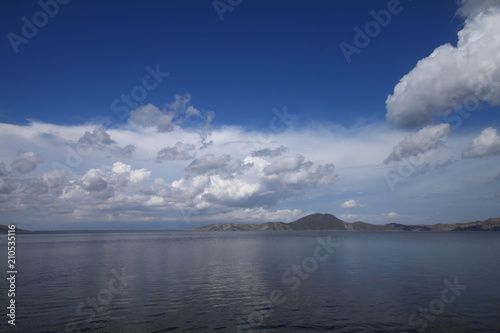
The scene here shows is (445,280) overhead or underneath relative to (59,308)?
underneath

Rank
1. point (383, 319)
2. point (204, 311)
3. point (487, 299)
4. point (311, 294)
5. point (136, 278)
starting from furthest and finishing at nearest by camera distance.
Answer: point (136, 278), point (311, 294), point (487, 299), point (204, 311), point (383, 319)

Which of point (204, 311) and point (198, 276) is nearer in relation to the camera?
point (204, 311)

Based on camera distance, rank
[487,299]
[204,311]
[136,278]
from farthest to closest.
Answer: [136,278], [487,299], [204,311]

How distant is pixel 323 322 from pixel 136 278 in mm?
41501

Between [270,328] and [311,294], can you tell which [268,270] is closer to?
[311,294]

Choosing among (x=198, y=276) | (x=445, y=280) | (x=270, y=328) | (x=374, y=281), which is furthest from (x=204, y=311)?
(x=445, y=280)

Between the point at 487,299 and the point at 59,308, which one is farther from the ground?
the point at 59,308

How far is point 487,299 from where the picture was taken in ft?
137

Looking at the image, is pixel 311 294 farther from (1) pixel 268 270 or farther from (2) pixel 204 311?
(1) pixel 268 270

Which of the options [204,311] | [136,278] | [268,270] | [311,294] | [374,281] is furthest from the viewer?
[268,270]

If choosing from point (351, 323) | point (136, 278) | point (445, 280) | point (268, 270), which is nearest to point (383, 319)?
point (351, 323)

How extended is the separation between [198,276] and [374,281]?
34.5m

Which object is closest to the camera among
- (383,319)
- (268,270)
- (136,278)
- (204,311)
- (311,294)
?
(383,319)

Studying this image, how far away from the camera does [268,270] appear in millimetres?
69375
